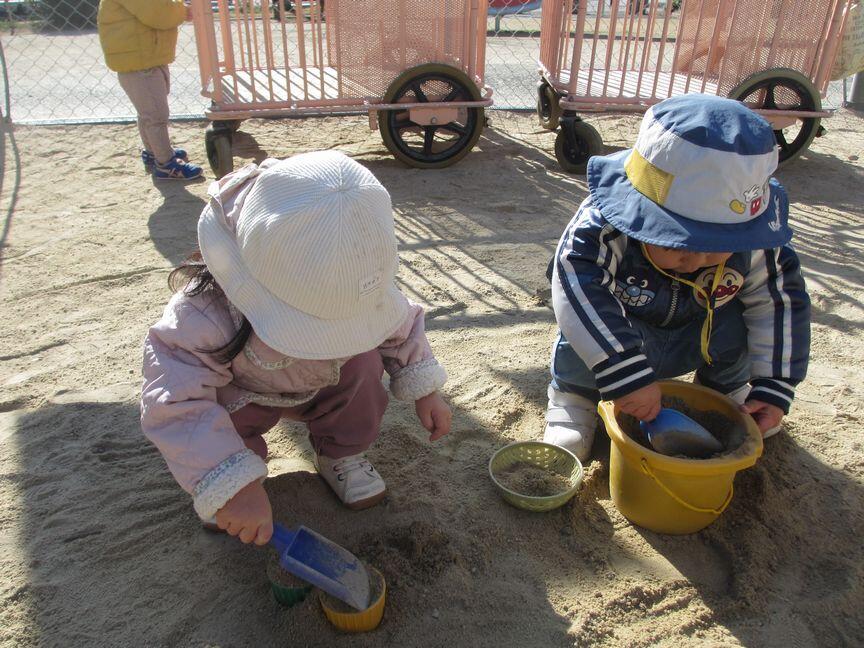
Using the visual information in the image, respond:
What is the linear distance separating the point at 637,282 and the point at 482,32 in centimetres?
283

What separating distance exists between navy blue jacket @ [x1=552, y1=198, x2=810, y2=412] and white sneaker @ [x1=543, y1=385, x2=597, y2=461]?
0.29 metres

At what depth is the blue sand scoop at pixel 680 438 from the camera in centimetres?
170

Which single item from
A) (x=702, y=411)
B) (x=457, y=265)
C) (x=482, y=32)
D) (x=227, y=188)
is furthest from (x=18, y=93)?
(x=702, y=411)

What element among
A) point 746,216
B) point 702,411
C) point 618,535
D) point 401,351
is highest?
point 746,216

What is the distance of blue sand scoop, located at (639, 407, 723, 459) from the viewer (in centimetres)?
170

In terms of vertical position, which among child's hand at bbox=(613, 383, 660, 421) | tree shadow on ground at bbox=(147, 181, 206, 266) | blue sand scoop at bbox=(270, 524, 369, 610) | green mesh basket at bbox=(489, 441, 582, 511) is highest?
child's hand at bbox=(613, 383, 660, 421)

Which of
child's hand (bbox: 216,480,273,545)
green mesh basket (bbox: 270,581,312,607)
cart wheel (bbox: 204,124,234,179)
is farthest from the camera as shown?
cart wheel (bbox: 204,124,234,179)

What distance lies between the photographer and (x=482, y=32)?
13.8 feet

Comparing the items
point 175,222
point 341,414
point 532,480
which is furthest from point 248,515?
point 175,222

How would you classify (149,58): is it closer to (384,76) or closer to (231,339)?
(384,76)

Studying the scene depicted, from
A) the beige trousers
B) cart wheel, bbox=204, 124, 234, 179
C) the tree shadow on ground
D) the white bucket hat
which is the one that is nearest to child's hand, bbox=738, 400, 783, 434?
the white bucket hat

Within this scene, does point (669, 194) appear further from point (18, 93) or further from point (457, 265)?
point (18, 93)

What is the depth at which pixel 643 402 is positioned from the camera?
1.71m

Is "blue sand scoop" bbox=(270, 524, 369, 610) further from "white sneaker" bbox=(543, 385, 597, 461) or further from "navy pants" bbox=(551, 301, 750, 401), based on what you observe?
"navy pants" bbox=(551, 301, 750, 401)
